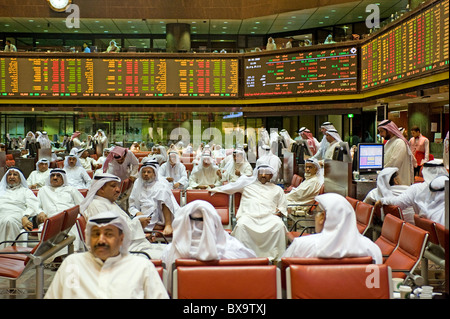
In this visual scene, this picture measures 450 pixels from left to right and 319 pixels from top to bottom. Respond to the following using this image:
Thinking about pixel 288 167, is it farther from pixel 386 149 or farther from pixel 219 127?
pixel 219 127

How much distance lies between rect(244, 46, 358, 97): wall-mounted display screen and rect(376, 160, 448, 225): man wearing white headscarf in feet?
25.3

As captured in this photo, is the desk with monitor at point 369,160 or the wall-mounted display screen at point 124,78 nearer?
the desk with monitor at point 369,160

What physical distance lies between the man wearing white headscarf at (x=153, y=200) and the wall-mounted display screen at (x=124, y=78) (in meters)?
9.16

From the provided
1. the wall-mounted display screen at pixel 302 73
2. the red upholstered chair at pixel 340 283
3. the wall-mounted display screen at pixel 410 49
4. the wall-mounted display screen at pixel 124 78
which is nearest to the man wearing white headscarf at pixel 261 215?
the red upholstered chair at pixel 340 283

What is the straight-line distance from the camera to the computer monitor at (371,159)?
310 inches

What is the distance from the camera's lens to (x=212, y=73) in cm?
1532

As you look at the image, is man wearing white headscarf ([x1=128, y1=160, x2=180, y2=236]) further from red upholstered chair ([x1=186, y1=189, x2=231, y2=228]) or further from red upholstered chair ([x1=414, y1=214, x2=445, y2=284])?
red upholstered chair ([x1=414, y1=214, x2=445, y2=284])

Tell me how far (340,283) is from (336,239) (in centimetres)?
40

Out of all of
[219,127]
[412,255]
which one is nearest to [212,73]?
[219,127]

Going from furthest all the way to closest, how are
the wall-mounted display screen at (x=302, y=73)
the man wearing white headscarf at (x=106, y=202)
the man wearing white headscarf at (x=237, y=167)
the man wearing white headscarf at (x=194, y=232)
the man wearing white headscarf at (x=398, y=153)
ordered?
the wall-mounted display screen at (x=302, y=73)
the man wearing white headscarf at (x=237, y=167)
the man wearing white headscarf at (x=398, y=153)
the man wearing white headscarf at (x=106, y=202)
the man wearing white headscarf at (x=194, y=232)

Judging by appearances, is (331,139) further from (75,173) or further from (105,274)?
(105,274)

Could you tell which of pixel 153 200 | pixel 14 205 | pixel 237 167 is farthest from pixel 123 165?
pixel 153 200

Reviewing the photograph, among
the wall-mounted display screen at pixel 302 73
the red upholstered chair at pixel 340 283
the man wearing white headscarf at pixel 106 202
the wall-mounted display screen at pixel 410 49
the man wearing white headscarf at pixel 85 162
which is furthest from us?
the wall-mounted display screen at pixel 302 73

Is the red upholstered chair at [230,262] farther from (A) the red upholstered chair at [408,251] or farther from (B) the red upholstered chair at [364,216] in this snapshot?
(B) the red upholstered chair at [364,216]
